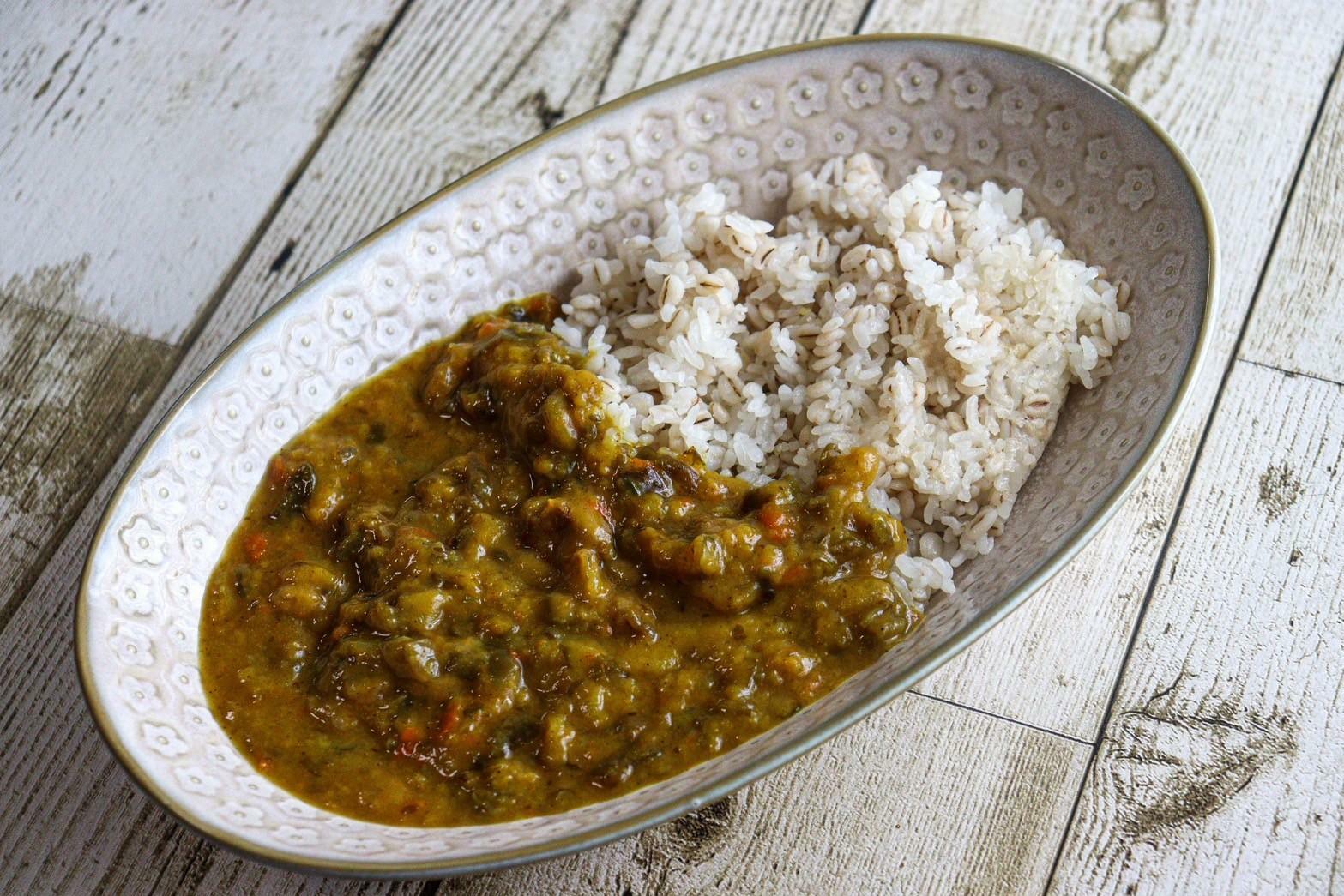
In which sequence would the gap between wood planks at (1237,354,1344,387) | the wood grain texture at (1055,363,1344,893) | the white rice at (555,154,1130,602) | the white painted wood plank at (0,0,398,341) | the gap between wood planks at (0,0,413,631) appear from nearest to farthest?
1. the wood grain texture at (1055,363,1344,893)
2. the white rice at (555,154,1130,602)
3. the gap between wood planks at (0,0,413,631)
4. the gap between wood planks at (1237,354,1344,387)
5. the white painted wood plank at (0,0,398,341)

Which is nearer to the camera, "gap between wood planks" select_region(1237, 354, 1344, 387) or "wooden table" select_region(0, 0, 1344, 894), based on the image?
"wooden table" select_region(0, 0, 1344, 894)

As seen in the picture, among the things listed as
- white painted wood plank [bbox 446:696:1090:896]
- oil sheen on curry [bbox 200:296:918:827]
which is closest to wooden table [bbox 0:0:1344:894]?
white painted wood plank [bbox 446:696:1090:896]

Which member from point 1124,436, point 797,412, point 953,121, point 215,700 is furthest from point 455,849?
point 953,121

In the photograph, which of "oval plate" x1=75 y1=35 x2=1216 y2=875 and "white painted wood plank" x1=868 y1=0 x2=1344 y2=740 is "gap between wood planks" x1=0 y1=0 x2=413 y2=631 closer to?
"oval plate" x1=75 y1=35 x2=1216 y2=875

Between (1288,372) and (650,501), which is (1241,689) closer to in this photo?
(1288,372)

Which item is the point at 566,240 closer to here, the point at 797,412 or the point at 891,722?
the point at 797,412

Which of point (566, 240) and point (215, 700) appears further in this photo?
point (566, 240)

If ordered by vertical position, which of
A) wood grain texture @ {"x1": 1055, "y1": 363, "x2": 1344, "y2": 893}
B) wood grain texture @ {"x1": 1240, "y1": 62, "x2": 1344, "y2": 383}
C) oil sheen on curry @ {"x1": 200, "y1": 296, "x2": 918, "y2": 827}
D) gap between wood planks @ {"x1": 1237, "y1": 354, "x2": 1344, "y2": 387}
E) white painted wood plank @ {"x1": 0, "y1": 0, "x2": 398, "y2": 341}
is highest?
white painted wood plank @ {"x1": 0, "y1": 0, "x2": 398, "y2": 341}
